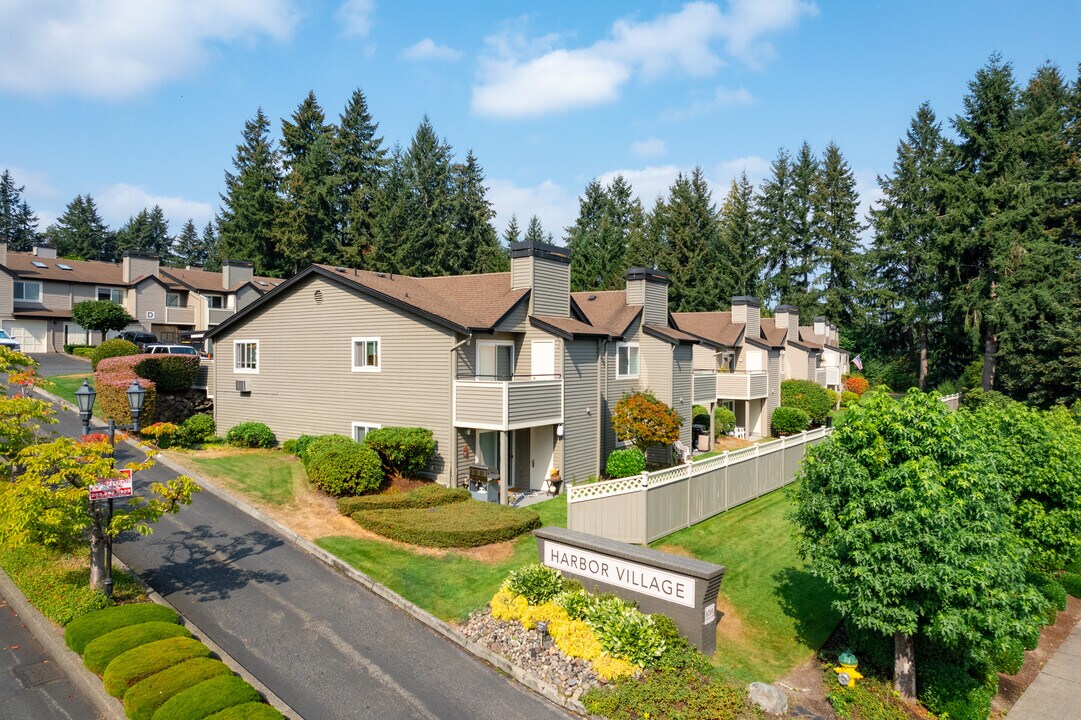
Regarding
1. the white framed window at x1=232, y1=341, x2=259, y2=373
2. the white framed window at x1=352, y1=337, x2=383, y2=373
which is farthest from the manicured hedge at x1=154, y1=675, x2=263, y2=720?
the white framed window at x1=232, y1=341, x2=259, y2=373

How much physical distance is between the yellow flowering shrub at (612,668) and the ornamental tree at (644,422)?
13829mm

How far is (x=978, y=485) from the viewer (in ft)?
34.3

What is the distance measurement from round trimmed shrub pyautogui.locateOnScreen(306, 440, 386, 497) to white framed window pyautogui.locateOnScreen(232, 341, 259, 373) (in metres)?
9.50

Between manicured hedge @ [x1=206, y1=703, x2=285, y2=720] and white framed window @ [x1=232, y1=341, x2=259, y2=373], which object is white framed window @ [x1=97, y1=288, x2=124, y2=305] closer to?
white framed window @ [x1=232, y1=341, x2=259, y2=373]

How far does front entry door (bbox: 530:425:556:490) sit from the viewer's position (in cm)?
2333

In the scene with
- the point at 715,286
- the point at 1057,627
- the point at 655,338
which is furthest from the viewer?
the point at 715,286

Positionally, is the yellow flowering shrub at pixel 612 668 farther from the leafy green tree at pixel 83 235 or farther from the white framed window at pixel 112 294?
the leafy green tree at pixel 83 235

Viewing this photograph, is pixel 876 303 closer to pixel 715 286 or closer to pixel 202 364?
pixel 715 286

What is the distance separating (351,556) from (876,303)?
62.0 m

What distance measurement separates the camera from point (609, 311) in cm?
2855

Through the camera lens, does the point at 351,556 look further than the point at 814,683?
Yes

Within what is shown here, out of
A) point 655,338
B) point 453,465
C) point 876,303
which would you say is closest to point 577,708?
point 453,465

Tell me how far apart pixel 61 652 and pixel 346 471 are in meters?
8.53

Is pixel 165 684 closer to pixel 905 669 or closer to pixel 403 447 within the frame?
pixel 403 447
